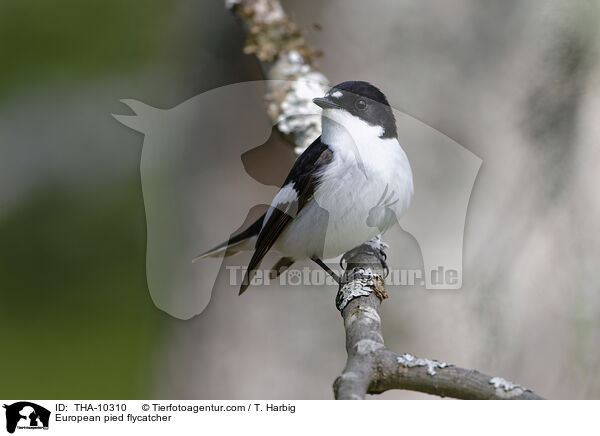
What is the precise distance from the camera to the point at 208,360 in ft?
8.06

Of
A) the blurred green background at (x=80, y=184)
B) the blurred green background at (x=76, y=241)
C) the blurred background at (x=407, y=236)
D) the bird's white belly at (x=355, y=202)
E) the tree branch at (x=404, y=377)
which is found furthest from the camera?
the blurred green background at (x=76, y=241)

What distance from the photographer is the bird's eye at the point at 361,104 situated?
193 cm

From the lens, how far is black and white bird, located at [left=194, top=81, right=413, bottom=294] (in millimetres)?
1826

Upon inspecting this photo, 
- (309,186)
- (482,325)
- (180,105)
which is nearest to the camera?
(309,186)

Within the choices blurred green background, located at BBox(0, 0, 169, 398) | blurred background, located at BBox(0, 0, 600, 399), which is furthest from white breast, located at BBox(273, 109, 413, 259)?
blurred green background, located at BBox(0, 0, 169, 398)

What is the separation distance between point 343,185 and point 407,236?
0.59 meters

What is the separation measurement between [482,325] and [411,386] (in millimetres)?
990

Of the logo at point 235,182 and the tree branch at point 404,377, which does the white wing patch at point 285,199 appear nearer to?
the logo at point 235,182

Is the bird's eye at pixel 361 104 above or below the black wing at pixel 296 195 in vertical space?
above

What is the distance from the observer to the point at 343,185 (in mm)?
1834

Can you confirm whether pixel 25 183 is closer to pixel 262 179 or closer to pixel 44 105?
pixel 44 105

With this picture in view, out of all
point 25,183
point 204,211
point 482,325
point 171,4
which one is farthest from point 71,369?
point 482,325
